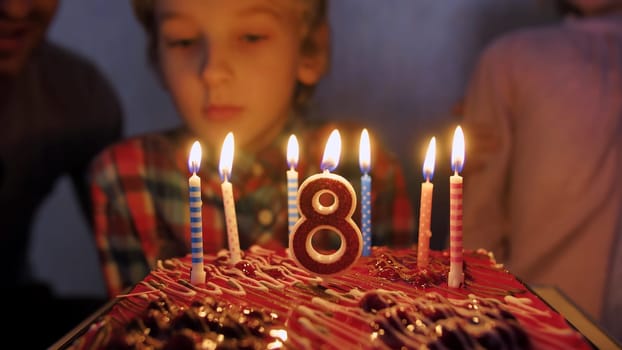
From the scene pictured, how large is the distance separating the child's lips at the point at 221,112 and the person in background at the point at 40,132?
0.68 m

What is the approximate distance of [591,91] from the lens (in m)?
1.68

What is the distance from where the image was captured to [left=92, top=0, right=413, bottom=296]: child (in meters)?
1.55

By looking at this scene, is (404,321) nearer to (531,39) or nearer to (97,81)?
(531,39)

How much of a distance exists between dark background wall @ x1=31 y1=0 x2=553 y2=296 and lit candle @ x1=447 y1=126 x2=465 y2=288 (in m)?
0.97

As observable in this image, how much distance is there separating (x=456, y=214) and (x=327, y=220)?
237 mm

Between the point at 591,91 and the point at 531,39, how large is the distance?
234 mm

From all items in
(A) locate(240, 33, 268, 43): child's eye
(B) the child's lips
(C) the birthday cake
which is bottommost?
(C) the birthday cake

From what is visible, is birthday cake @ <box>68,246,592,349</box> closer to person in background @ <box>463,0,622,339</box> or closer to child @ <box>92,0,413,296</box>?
child @ <box>92,0,413,296</box>

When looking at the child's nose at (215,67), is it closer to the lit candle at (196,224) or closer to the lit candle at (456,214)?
the lit candle at (196,224)

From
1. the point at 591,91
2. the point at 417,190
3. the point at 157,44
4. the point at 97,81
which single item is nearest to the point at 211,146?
the point at 157,44

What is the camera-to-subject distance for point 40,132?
1.95 m

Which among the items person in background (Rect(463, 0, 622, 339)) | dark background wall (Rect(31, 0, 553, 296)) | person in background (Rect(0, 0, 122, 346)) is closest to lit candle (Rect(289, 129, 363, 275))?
person in background (Rect(463, 0, 622, 339))

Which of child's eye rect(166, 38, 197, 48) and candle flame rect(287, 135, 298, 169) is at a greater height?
child's eye rect(166, 38, 197, 48)

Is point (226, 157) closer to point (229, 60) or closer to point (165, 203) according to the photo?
point (229, 60)
